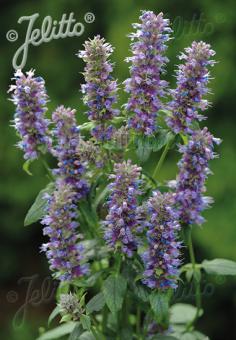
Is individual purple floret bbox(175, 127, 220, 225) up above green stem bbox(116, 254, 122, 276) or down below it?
above

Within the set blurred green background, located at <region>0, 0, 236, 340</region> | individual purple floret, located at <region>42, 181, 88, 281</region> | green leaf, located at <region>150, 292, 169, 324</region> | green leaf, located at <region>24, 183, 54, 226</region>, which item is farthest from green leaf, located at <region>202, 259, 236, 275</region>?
blurred green background, located at <region>0, 0, 236, 340</region>

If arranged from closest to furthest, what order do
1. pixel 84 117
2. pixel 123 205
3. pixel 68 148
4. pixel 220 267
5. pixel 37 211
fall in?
pixel 123 205 → pixel 68 148 → pixel 37 211 → pixel 220 267 → pixel 84 117

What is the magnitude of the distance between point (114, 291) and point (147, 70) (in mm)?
575

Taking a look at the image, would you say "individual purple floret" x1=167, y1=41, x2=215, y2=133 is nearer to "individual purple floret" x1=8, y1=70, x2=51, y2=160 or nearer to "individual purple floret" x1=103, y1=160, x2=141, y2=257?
"individual purple floret" x1=103, y1=160, x2=141, y2=257

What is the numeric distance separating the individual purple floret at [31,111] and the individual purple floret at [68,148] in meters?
0.04

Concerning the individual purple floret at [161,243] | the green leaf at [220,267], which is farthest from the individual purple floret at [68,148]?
the green leaf at [220,267]

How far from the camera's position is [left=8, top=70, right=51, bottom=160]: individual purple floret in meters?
1.62

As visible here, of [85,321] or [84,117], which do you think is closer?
[85,321]

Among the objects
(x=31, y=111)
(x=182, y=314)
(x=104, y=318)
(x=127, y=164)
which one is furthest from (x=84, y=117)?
(x=127, y=164)

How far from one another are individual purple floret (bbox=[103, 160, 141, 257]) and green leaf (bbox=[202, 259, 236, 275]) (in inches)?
14.8

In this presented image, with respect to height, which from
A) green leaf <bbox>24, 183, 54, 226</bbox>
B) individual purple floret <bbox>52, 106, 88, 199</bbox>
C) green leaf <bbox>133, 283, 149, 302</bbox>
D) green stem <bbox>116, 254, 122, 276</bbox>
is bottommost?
green leaf <bbox>133, 283, 149, 302</bbox>

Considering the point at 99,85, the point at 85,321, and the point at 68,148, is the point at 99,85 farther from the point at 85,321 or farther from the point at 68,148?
the point at 85,321

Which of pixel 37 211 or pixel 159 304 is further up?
pixel 37 211

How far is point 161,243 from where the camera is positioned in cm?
157
